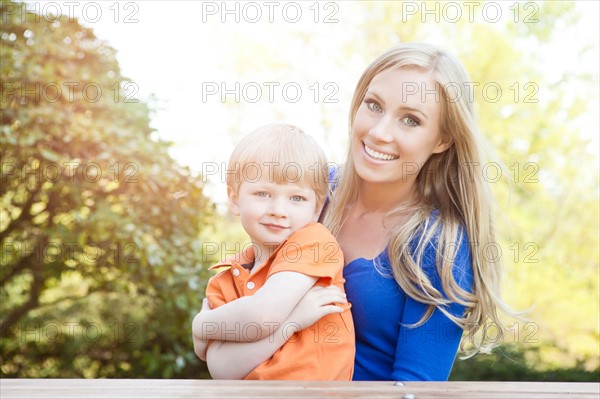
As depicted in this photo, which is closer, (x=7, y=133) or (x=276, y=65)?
(x=7, y=133)

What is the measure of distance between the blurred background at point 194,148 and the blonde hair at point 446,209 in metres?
0.29

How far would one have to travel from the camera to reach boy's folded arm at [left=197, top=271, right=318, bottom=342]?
5.65ft

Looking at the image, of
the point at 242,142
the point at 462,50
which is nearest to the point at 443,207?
the point at 242,142

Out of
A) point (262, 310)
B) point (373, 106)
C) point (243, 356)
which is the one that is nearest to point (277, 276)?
point (262, 310)

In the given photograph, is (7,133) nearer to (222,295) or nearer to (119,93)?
(119,93)

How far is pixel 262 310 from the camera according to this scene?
1.72 m

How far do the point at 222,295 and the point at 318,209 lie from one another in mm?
376

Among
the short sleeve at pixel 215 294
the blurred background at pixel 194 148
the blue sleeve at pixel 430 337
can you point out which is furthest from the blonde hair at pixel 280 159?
the blurred background at pixel 194 148

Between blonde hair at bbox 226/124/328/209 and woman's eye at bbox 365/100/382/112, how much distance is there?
0.94 feet

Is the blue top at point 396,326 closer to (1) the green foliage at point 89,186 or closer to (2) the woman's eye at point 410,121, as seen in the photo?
(2) the woman's eye at point 410,121

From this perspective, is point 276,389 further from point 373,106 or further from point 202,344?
point 373,106

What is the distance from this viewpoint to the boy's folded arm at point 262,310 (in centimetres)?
172

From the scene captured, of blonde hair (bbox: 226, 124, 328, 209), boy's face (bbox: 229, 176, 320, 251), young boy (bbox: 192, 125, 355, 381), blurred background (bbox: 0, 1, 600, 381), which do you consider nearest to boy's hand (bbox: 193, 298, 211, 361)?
young boy (bbox: 192, 125, 355, 381)

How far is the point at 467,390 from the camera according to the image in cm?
148
